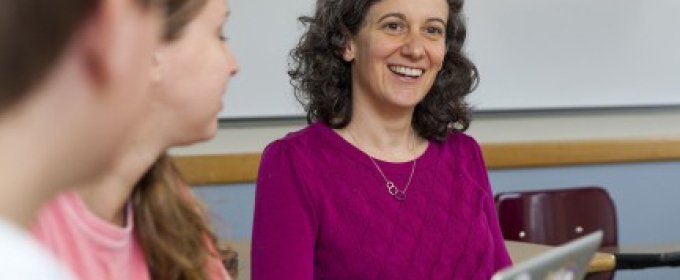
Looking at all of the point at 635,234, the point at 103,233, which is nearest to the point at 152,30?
the point at 103,233

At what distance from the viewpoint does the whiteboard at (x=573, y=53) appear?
3.59 meters

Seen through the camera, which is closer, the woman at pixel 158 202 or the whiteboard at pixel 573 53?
the woman at pixel 158 202

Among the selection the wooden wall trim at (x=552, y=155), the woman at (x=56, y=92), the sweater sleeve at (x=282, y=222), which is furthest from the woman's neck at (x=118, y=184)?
the wooden wall trim at (x=552, y=155)

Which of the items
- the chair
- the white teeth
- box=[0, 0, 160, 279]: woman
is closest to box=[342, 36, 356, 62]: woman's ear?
Result: the white teeth

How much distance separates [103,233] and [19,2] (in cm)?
69

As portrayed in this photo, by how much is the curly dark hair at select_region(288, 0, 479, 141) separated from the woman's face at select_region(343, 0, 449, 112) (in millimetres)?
38

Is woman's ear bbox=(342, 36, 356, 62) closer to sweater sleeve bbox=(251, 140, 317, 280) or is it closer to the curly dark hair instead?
the curly dark hair

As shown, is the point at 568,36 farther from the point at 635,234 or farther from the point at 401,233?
the point at 401,233

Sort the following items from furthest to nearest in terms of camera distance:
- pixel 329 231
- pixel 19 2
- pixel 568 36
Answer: pixel 568 36 → pixel 329 231 → pixel 19 2

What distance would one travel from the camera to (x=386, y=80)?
2109 millimetres

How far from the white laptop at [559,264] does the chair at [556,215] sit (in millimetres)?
1728

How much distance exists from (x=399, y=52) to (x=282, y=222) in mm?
431

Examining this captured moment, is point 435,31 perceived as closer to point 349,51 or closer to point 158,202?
point 349,51

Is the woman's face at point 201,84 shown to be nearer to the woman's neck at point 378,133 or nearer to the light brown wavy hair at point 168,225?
the light brown wavy hair at point 168,225
